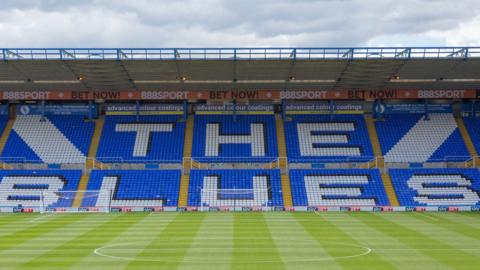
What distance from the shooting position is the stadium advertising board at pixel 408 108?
55.9 meters

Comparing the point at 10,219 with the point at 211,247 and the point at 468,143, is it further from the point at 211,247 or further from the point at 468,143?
the point at 468,143

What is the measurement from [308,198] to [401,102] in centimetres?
1618

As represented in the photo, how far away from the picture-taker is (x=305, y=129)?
54375 millimetres

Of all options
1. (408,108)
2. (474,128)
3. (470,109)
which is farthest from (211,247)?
(470,109)

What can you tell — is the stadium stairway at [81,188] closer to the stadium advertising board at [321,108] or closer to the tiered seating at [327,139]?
the tiered seating at [327,139]

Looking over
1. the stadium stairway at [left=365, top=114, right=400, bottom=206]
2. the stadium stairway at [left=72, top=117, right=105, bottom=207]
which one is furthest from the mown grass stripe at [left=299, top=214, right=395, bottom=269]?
the stadium stairway at [left=72, top=117, right=105, bottom=207]

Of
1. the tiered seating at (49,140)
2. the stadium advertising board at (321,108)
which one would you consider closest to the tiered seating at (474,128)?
the stadium advertising board at (321,108)

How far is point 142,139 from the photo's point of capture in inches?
2085

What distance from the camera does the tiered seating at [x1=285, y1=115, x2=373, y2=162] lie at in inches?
2005

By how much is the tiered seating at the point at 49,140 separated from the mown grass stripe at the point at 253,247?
20724 mm

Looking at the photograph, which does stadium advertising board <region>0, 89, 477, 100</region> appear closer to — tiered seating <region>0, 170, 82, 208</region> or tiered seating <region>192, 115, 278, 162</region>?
tiered seating <region>192, 115, 278, 162</region>

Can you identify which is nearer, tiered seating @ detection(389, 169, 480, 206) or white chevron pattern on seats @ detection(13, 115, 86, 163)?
tiered seating @ detection(389, 169, 480, 206)

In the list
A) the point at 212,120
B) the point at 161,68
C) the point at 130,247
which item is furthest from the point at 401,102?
the point at 130,247

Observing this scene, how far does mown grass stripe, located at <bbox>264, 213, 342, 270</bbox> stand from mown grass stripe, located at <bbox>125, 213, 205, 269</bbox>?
13.8 ft
